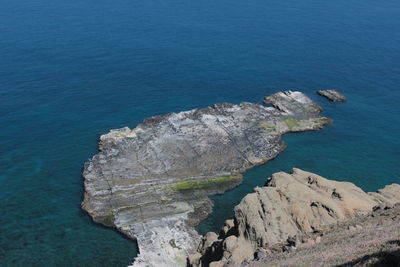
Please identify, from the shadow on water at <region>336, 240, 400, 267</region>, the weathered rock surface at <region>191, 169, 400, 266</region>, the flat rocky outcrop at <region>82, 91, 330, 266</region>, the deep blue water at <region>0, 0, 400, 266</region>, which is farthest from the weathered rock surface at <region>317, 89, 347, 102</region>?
the shadow on water at <region>336, 240, 400, 267</region>

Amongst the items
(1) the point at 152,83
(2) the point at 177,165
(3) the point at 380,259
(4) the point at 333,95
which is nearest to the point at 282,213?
(3) the point at 380,259

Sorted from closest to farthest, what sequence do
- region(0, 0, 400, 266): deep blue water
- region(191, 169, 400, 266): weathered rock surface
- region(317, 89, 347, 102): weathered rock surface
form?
1. region(191, 169, 400, 266): weathered rock surface
2. region(0, 0, 400, 266): deep blue water
3. region(317, 89, 347, 102): weathered rock surface

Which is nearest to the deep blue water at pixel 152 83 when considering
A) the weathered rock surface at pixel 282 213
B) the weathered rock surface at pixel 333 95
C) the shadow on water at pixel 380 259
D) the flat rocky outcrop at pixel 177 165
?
the weathered rock surface at pixel 333 95

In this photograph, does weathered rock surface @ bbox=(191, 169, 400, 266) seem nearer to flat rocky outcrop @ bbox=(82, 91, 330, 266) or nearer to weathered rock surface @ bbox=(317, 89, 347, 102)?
flat rocky outcrop @ bbox=(82, 91, 330, 266)

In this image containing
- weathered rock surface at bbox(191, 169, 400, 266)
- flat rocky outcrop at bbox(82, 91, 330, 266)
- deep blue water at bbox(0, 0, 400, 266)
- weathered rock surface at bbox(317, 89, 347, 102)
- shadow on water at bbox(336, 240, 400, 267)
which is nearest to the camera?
shadow on water at bbox(336, 240, 400, 267)

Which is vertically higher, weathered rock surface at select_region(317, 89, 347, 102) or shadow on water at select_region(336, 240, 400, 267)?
shadow on water at select_region(336, 240, 400, 267)
